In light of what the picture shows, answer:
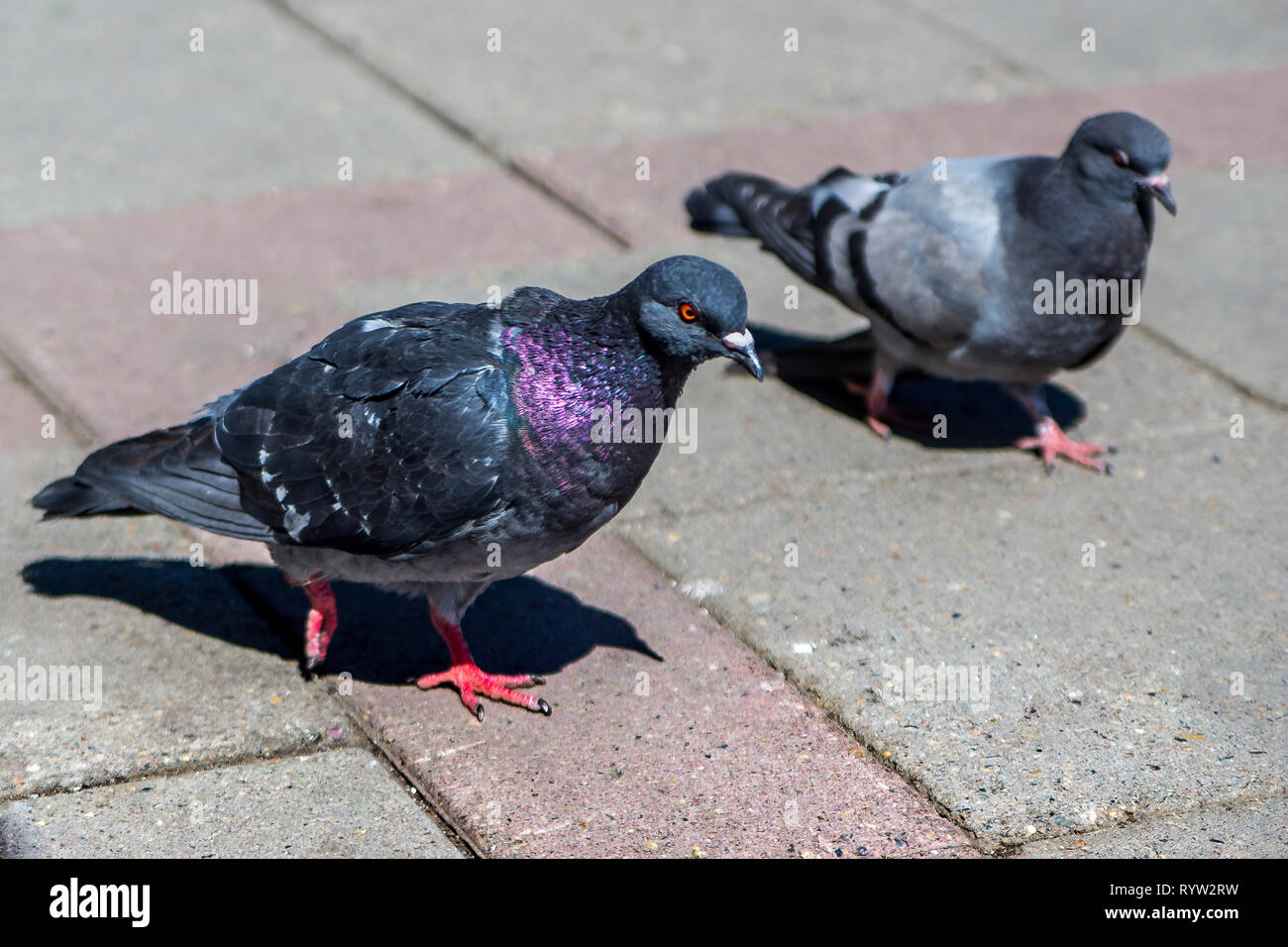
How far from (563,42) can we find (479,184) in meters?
1.79

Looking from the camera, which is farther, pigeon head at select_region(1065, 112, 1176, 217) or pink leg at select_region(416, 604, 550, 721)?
pigeon head at select_region(1065, 112, 1176, 217)

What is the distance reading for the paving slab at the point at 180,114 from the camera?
7.34 metres

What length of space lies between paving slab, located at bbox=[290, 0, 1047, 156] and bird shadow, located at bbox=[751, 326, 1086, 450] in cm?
226

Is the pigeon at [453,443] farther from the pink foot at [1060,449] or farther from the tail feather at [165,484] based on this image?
the pink foot at [1060,449]

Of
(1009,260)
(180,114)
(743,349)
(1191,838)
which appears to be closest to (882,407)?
(1009,260)

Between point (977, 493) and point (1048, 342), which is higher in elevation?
point (1048, 342)

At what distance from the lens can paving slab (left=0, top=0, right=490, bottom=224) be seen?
289 inches

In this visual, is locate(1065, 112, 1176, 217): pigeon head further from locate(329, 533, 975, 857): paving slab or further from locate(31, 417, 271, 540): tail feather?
locate(31, 417, 271, 540): tail feather

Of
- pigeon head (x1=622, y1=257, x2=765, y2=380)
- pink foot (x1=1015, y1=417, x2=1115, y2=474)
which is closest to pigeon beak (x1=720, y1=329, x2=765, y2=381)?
pigeon head (x1=622, y1=257, x2=765, y2=380)

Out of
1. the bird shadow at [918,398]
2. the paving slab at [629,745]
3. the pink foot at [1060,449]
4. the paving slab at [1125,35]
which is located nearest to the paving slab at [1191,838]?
the paving slab at [629,745]

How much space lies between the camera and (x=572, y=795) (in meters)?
4.14

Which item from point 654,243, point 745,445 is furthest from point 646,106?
point 745,445
